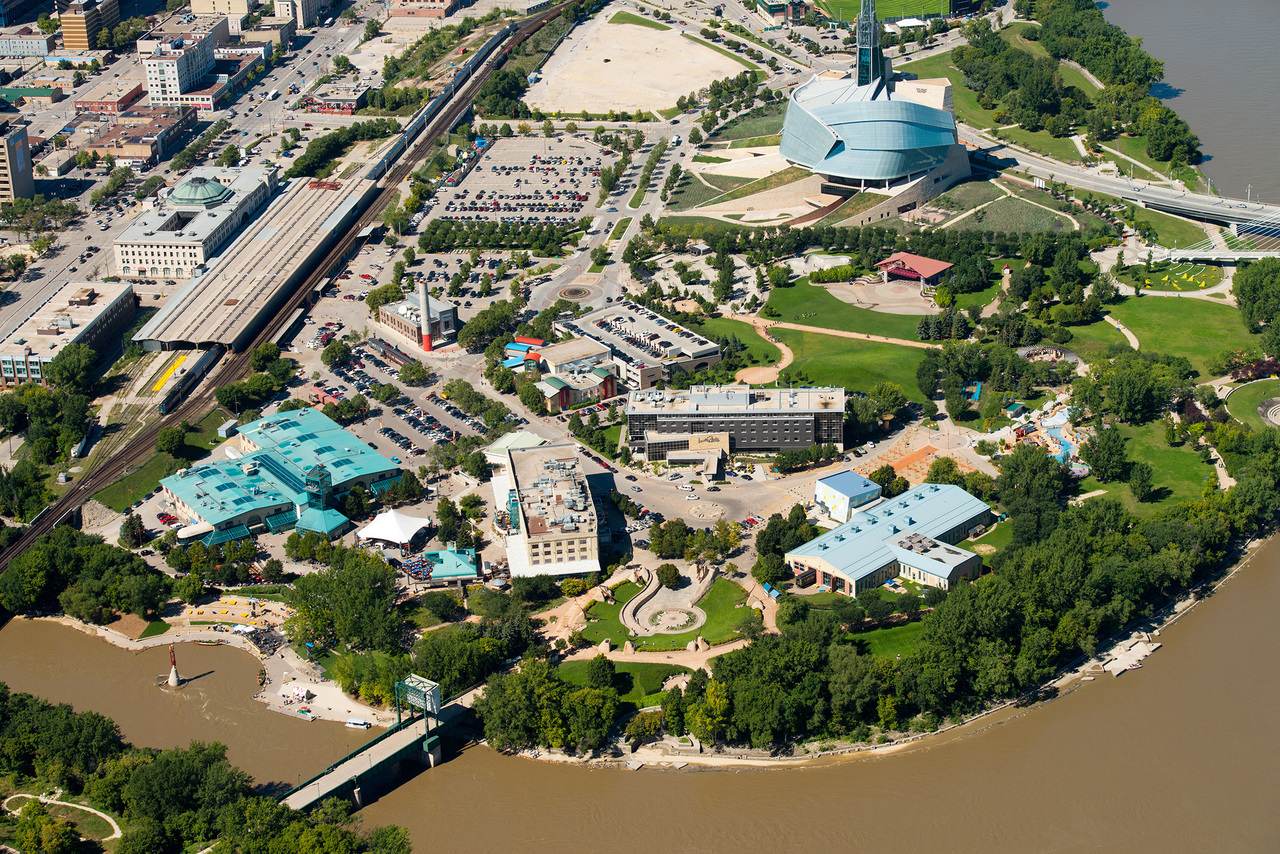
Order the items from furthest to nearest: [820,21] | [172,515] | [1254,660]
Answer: [820,21]
[172,515]
[1254,660]

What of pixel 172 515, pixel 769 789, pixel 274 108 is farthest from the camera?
pixel 274 108

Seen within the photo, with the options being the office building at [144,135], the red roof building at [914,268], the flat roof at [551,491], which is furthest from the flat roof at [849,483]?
the office building at [144,135]

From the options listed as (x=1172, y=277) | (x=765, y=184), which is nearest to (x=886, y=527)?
(x=1172, y=277)

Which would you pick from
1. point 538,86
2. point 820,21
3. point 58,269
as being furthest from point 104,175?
point 820,21

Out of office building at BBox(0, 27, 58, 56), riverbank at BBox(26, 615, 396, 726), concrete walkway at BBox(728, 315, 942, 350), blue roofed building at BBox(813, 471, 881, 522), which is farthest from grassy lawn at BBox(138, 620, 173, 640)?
office building at BBox(0, 27, 58, 56)

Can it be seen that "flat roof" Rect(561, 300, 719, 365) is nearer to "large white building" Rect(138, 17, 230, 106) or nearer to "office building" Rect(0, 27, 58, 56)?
"large white building" Rect(138, 17, 230, 106)

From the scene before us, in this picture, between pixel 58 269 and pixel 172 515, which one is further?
pixel 58 269

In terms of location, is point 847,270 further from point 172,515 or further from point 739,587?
point 172,515

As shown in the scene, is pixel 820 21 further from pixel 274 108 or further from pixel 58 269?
pixel 58 269

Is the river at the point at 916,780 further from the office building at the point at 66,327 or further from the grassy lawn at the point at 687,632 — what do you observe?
the office building at the point at 66,327
